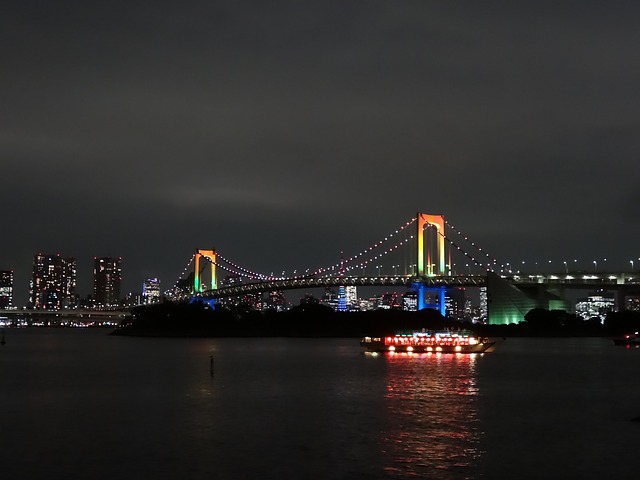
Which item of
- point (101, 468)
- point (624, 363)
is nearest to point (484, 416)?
point (101, 468)

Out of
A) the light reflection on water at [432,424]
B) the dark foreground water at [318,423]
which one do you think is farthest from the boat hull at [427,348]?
the light reflection on water at [432,424]

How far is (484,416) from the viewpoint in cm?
2542

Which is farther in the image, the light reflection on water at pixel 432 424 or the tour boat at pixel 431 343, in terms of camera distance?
the tour boat at pixel 431 343

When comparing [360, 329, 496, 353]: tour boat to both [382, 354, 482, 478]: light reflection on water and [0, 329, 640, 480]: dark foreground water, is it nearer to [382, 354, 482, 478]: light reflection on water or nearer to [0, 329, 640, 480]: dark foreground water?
[0, 329, 640, 480]: dark foreground water

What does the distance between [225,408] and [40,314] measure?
109 m

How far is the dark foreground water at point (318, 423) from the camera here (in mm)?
17641

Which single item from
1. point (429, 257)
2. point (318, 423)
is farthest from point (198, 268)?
point (318, 423)

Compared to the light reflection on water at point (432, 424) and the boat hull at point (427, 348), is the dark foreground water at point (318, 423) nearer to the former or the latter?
the light reflection on water at point (432, 424)

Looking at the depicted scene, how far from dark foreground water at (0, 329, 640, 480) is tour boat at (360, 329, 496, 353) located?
64.8ft

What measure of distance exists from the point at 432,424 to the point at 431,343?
42.2 metres

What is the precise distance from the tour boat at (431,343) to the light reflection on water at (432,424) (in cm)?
2112

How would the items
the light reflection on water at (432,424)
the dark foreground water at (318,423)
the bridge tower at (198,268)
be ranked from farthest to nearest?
the bridge tower at (198,268), the light reflection on water at (432,424), the dark foreground water at (318,423)

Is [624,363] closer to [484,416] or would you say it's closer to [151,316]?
[484,416]

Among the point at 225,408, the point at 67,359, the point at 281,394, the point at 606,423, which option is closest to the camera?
the point at 606,423
